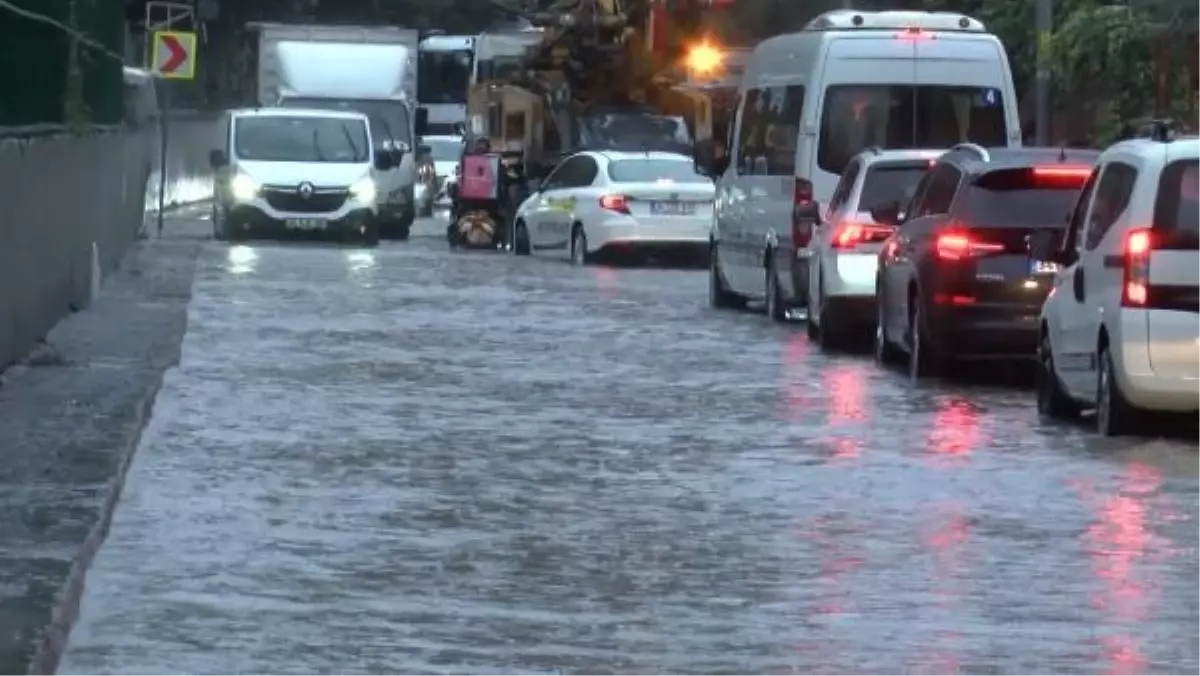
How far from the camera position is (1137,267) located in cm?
1636

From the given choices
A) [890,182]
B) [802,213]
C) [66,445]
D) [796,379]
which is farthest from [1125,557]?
[802,213]

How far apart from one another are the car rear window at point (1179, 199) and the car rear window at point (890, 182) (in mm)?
7155

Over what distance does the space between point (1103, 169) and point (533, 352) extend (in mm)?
6208

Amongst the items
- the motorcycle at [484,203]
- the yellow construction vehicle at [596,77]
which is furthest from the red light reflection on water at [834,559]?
the yellow construction vehicle at [596,77]

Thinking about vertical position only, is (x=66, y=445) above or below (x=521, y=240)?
above

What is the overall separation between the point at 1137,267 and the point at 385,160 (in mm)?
29006

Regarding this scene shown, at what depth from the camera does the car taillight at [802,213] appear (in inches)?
990

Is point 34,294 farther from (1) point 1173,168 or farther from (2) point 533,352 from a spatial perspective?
(1) point 1173,168

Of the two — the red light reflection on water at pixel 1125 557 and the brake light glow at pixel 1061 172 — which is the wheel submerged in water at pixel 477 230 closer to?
the brake light glow at pixel 1061 172

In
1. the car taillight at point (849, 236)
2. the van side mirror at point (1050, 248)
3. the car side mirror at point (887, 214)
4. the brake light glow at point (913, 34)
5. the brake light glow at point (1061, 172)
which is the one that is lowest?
the car taillight at point (849, 236)

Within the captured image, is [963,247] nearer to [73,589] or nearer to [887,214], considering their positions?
Answer: [887,214]

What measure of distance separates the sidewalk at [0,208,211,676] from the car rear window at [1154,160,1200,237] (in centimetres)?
515

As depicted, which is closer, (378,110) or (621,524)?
(621,524)

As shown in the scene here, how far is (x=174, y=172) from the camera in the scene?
59.4 m
